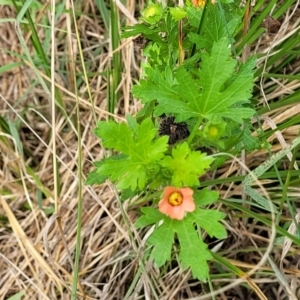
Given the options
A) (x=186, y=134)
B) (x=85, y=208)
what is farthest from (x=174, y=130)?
(x=85, y=208)

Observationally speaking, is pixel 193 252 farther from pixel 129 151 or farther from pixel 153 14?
pixel 153 14

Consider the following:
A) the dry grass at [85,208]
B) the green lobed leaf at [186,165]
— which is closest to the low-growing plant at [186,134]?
the green lobed leaf at [186,165]

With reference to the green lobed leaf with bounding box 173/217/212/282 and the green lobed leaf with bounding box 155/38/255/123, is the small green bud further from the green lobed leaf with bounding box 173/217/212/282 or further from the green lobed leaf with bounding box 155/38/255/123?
the green lobed leaf with bounding box 173/217/212/282

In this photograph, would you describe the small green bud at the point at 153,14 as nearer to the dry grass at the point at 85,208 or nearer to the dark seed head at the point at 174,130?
the dark seed head at the point at 174,130

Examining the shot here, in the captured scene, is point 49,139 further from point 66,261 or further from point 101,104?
point 66,261

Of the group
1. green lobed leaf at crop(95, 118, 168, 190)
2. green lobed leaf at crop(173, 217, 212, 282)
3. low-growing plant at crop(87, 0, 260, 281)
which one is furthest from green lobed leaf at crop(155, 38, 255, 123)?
green lobed leaf at crop(173, 217, 212, 282)
